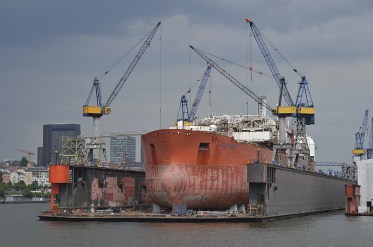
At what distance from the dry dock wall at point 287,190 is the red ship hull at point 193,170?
1867mm

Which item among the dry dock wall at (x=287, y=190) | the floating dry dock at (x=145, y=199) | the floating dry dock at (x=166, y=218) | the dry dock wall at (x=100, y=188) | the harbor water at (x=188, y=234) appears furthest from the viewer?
the dry dock wall at (x=100, y=188)

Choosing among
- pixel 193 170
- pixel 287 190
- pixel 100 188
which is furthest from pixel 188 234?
pixel 100 188

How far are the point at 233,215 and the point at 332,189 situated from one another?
50.9 metres

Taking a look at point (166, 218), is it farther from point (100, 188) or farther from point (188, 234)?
point (100, 188)

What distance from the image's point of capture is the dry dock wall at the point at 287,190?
70.1 metres

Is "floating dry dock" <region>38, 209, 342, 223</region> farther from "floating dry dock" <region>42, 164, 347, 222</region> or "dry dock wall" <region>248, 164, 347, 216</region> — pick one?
"dry dock wall" <region>248, 164, 347, 216</region>

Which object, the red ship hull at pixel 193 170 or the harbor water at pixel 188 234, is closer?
the harbor water at pixel 188 234

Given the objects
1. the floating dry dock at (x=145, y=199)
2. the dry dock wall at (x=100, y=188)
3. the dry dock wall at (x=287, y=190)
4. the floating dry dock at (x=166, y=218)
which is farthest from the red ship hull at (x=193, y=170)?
the dry dock wall at (x=100, y=188)

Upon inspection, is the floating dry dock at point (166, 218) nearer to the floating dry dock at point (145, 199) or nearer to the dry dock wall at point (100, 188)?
the floating dry dock at point (145, 199)

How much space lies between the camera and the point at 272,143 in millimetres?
91500

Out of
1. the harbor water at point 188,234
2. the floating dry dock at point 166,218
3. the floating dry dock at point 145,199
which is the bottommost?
the harbor water at point 188,234

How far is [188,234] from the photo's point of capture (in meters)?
57.3

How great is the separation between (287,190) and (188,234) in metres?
24.6

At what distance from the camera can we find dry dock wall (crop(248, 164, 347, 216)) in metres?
70.1
